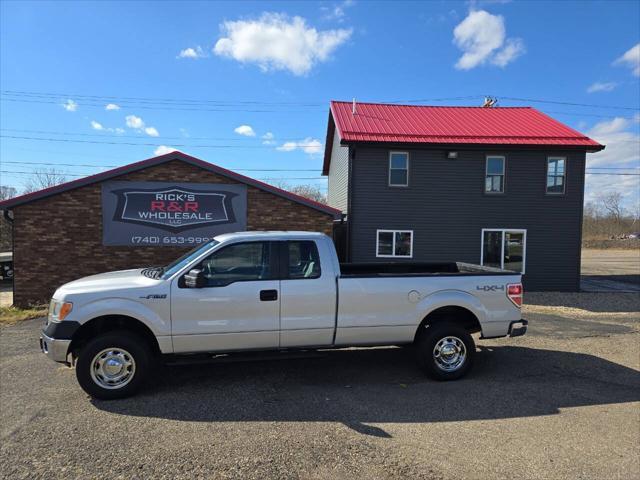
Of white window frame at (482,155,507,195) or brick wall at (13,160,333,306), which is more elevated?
white window frame at (482,155,507,195)

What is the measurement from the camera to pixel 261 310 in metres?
4.88

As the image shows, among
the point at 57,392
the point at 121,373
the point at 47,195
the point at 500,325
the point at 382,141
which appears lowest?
the point at 57,392

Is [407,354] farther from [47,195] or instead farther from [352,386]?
[47,195]

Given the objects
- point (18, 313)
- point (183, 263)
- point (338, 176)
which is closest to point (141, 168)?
point (18, 313)

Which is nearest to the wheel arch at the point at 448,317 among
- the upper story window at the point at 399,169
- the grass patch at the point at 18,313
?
the grass patch at the point at 18,313

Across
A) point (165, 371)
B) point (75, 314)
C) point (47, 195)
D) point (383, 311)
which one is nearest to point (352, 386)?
point (383, 311)

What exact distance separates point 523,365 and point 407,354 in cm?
157

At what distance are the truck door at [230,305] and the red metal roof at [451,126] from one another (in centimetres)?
1062

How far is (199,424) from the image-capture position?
162 inches

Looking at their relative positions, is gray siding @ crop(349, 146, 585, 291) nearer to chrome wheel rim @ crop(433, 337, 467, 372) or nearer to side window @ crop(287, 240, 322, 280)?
chrome wheel rim @ crop(433, 337, 467, 372)

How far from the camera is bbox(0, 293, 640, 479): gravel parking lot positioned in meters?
3.40

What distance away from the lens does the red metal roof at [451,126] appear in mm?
15266

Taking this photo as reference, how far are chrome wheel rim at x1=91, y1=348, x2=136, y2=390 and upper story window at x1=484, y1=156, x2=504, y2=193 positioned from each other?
545 inches

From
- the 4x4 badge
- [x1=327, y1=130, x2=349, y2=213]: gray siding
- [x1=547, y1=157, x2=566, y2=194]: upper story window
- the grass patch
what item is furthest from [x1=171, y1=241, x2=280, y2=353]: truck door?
[x1=547, y1=157, x2=566, y2=194]: upper story window
